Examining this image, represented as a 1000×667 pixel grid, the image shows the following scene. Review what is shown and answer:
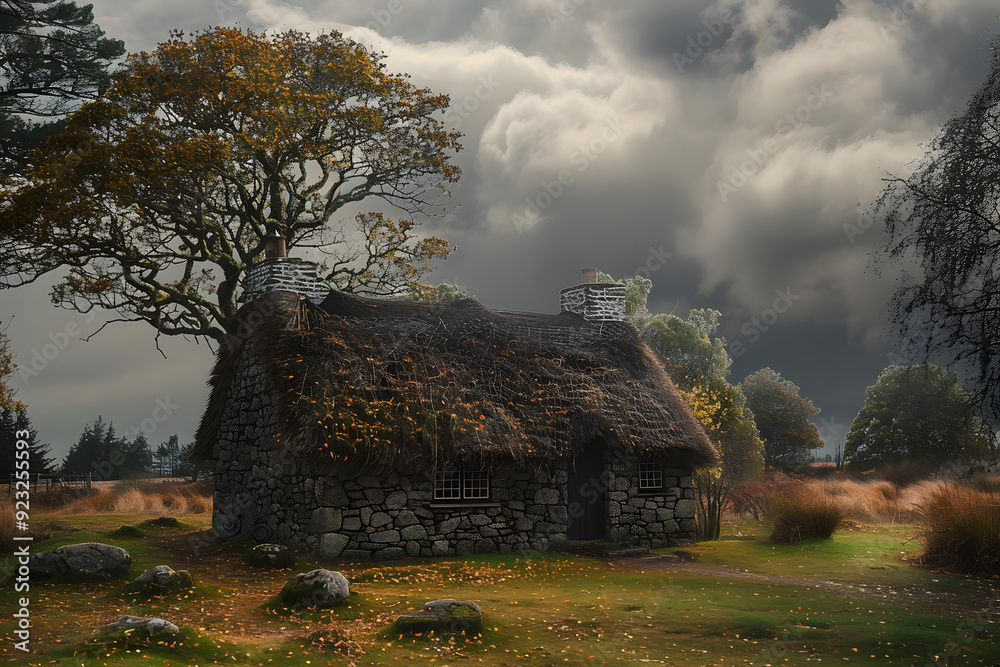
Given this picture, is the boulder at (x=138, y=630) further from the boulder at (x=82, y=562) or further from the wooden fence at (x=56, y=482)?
the wooden fence at (x=56, y=482)

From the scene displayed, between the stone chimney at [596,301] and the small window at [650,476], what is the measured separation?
4.48 metres

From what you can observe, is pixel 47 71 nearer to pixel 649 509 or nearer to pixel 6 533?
pixel 6 533

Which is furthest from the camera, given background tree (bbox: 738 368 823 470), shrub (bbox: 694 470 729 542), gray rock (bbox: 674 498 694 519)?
background tree (bbox: 738 368 823 470)

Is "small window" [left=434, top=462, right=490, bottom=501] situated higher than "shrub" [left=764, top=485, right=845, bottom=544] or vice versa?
"small window" [left=434, top=462, right=490, bottom=501]

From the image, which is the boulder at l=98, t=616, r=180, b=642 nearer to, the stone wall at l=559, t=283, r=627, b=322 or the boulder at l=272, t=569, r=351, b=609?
the boulder at l=272, t=569, r=351, b=609

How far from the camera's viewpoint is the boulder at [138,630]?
22.6ft

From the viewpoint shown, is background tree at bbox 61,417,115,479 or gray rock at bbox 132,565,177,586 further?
background tree at bbox 61,417,115,479

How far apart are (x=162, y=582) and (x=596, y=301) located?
43.7ft

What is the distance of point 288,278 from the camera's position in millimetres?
16203

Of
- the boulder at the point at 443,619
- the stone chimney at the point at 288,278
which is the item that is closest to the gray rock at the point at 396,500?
the stone chimney at the point at 288,278

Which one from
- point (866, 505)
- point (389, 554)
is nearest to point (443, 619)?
point (389, 554)

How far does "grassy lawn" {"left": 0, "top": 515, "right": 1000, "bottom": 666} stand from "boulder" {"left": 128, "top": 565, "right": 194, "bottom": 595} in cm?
25

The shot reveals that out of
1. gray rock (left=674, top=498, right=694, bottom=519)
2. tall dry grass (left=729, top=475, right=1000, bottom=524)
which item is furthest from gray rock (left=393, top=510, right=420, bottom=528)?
tall dry grass (left=729, top=475, right=1000, bottom=524)

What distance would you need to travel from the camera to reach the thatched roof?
1352cm
